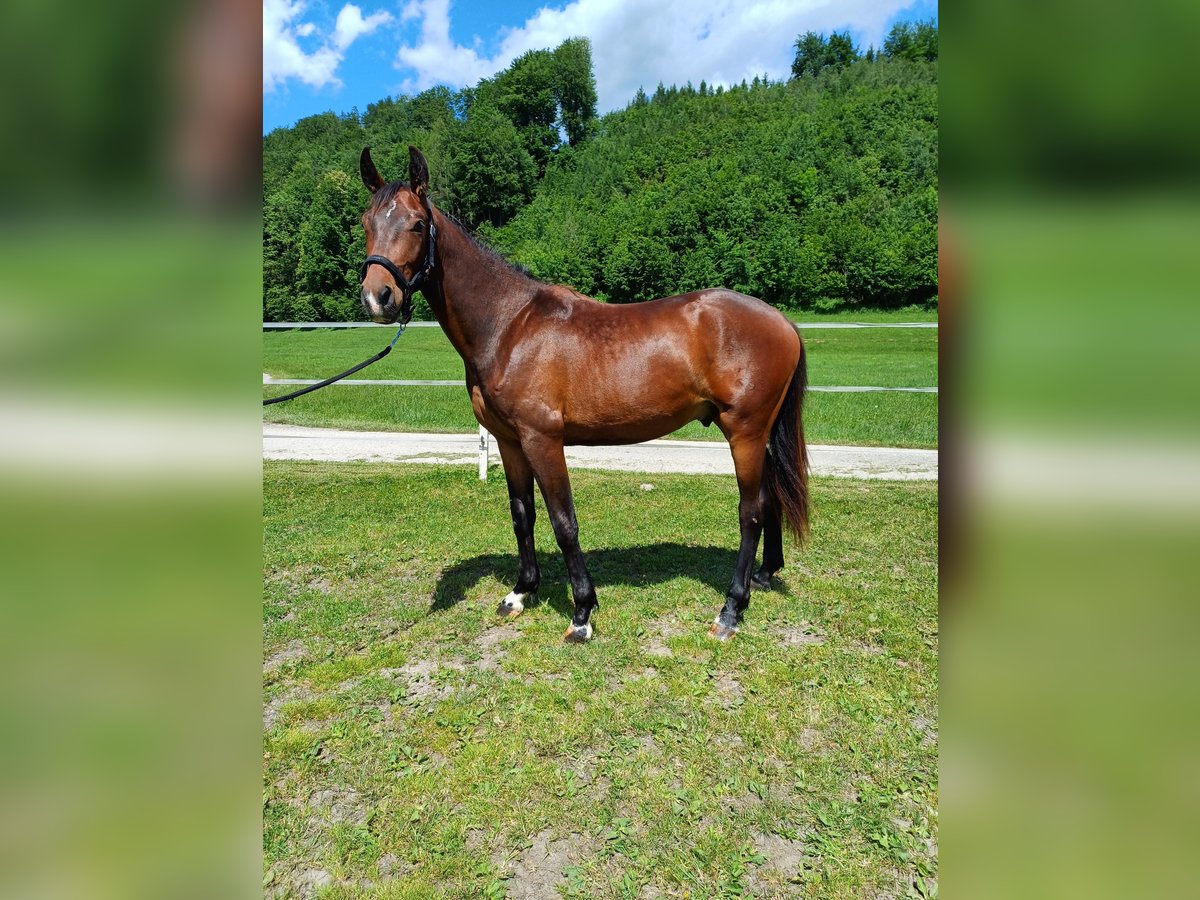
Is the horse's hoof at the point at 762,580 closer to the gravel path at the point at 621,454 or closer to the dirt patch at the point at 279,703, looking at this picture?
the dirt patch at the point at 279,703

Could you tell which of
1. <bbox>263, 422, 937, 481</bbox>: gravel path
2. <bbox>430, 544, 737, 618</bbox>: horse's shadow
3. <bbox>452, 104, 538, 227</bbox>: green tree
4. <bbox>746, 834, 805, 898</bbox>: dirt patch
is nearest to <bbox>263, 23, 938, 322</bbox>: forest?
<bbox>452, 104, 538, 227</bbox>: green tree

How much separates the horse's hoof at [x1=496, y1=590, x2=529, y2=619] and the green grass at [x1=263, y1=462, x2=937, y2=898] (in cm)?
11

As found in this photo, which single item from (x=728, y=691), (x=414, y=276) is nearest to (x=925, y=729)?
(x=728, y=691)

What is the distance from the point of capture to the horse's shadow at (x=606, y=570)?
4.68 m

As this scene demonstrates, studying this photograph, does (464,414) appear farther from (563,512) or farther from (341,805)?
(341,805)

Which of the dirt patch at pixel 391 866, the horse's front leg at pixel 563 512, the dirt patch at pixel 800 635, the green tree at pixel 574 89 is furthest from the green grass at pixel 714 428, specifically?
the green tree at pixel 574 89

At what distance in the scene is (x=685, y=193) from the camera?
3947cm

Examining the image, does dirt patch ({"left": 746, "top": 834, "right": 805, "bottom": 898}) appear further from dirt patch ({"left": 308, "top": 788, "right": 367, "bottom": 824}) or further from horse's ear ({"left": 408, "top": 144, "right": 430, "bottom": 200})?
horse's ear ({"left": 408, "top": 144, "right": 430, "bottom": 200})

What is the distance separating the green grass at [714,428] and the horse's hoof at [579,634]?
7.25 metres

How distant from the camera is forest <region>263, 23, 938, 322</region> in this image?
31.8 meters

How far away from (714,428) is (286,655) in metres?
8.85
